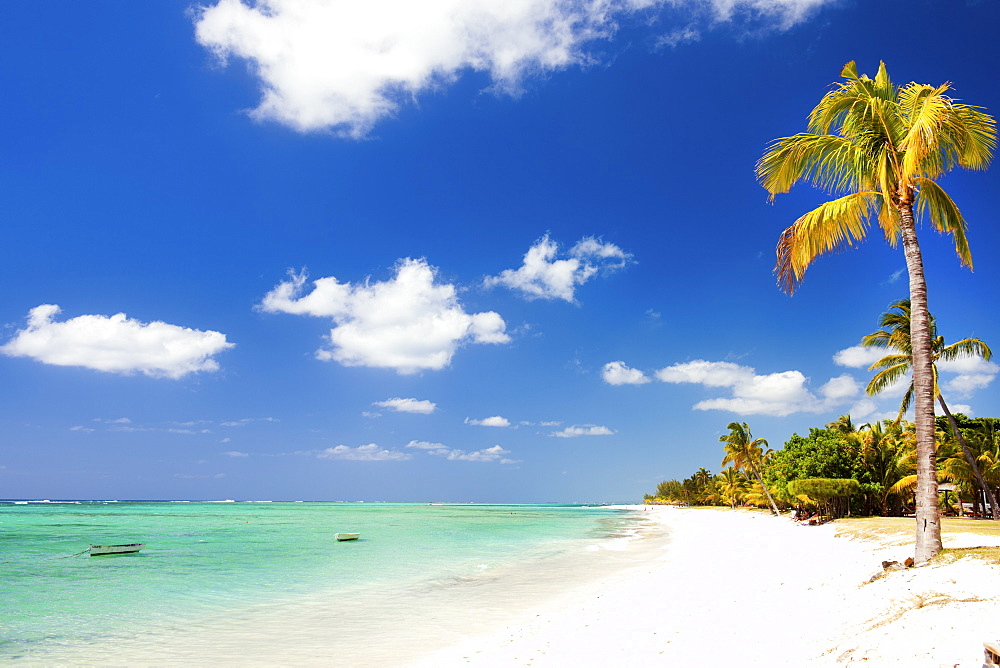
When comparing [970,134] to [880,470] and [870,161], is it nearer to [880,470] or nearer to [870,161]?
[870,161]

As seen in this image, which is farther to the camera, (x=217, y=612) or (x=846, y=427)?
(x=846, y=427)

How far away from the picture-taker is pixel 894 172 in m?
10.6

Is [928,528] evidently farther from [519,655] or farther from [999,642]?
[519,655]

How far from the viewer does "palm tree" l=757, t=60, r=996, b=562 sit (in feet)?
32.2

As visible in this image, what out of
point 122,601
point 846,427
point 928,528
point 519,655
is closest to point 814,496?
point 846,427

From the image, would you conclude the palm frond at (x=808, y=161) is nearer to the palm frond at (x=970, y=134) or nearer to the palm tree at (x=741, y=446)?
the palm frond at (x=970, y=134)

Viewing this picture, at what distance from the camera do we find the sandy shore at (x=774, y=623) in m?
5.99

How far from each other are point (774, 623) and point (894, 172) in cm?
858

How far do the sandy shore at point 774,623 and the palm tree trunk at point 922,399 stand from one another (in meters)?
1.01

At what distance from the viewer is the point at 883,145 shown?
35.8 ft

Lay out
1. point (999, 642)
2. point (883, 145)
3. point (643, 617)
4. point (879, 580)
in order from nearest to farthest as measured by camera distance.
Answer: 1. point (999, 642)
2. point (879, 580)
3. point (643, 617)
4. point (883, 145)

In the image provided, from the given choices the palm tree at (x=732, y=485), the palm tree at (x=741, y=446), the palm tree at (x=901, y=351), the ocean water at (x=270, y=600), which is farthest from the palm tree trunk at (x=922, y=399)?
the palm tree at (x=732, y=485)

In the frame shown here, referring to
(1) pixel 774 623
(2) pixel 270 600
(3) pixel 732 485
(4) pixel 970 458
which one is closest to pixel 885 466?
(4) pixel 970 458

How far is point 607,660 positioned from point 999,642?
14.8ft
